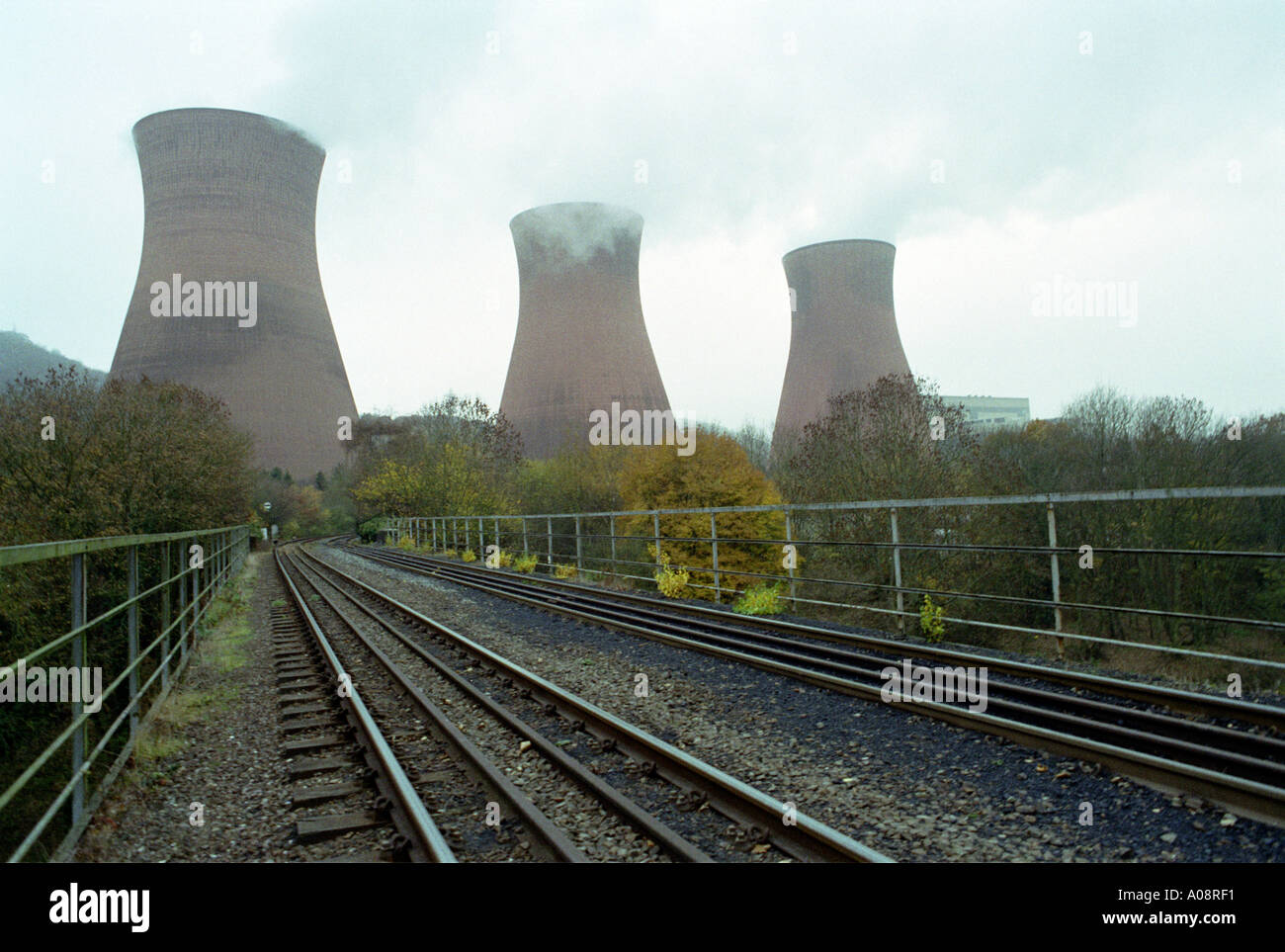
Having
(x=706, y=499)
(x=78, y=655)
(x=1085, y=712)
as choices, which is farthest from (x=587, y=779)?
(x=706, y=499)

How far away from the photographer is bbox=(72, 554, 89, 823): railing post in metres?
2.49

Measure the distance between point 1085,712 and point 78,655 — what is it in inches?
155

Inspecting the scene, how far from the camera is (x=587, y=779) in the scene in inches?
116

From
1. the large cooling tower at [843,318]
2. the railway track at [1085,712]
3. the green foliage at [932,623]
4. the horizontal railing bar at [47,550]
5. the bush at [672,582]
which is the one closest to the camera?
the horizontal railing bar at [47,550]

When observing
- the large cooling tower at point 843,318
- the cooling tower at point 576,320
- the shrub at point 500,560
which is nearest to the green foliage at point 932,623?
the shrub at point 500,560

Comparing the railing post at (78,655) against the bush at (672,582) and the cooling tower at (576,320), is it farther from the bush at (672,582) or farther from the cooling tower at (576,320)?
the cooling tower at (576,320)

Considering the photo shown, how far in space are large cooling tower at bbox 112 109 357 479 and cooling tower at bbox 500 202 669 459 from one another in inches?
544

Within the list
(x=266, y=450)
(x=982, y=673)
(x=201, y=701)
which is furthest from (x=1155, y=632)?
(x=266, y=450)

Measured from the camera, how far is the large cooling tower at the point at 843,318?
35250mm

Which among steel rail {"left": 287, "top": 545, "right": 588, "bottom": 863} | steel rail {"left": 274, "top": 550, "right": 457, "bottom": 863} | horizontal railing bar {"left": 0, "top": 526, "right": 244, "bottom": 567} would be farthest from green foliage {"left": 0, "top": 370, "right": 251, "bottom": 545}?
horizontal railing bar {"left": 0, "top": 526, "right": 244, "bottom": 567}

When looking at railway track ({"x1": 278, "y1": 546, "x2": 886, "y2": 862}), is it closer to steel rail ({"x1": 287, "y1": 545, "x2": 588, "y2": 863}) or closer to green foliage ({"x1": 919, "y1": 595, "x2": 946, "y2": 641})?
steel rail ({"x1": 287, "y1": 545, "x2": 588, "y2": 863})

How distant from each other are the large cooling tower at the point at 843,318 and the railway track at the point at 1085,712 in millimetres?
29903

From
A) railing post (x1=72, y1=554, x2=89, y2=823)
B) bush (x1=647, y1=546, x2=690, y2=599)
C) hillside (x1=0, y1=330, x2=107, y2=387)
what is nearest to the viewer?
railing post (x1=72, y1=554, x2=89, y2=823)
